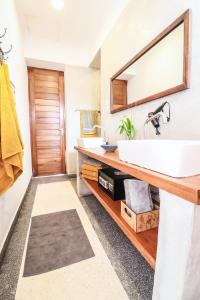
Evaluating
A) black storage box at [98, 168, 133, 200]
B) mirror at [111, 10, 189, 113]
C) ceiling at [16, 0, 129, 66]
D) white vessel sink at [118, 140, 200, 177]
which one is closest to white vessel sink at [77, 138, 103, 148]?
black storage box at [98, 168, 133, 200]

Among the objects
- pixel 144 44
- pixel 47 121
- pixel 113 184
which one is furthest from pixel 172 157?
pixel 47 121

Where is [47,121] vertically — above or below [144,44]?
below

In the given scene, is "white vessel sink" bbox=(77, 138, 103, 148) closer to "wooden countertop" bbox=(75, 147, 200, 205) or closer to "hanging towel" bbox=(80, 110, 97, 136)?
"wooden countertop" bbox=(75, 147, 200, 205)

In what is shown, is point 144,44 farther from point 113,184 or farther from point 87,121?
point 87,121

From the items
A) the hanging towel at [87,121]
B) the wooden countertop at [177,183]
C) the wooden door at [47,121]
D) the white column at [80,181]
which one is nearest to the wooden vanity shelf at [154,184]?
the wooden countertop at [177,183]

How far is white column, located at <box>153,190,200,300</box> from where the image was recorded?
1.77ft

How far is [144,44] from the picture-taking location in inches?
56.9

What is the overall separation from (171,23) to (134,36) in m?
0.54

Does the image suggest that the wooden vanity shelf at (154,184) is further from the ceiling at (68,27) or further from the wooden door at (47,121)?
the wooden door at (47,121)

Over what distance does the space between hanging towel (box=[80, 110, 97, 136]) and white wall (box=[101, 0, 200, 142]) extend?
1026 mm

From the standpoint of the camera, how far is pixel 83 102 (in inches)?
131

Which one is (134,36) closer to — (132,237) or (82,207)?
(132,237)

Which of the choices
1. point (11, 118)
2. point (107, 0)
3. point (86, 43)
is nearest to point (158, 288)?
point (11, 118)

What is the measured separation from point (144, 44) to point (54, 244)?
194 cm
